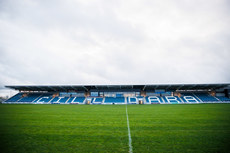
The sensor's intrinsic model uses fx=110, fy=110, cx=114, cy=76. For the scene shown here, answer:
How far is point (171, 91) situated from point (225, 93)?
703 inches

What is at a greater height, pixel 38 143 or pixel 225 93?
pixel 225 93

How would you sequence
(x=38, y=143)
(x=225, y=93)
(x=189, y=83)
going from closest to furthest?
1. (x=38, y=143)
2. (x=189, y=83)
3. (x=225, y=93)

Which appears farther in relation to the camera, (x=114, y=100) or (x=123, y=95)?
(x=123, y=95)

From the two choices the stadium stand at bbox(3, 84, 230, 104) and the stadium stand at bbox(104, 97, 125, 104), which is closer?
the stadium stand at bbox(104, 97, 125, 104)

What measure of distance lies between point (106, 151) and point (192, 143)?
3335 mm

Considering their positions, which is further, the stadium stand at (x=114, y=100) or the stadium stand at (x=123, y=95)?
the stadium stand at (x=123, y=95)

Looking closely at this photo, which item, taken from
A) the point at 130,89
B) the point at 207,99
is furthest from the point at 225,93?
the point at 130,89

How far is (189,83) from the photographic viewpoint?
105ft

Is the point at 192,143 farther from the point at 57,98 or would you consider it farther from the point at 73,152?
the point at 57,98

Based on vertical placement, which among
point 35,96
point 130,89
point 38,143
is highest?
point 130,89

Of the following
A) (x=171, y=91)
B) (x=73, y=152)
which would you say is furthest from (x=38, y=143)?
(x=171, y=91)

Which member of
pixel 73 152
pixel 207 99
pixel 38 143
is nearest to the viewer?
pixel 73 152

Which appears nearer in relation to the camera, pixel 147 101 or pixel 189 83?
pixel 189 83

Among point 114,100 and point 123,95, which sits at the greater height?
point 123,95
